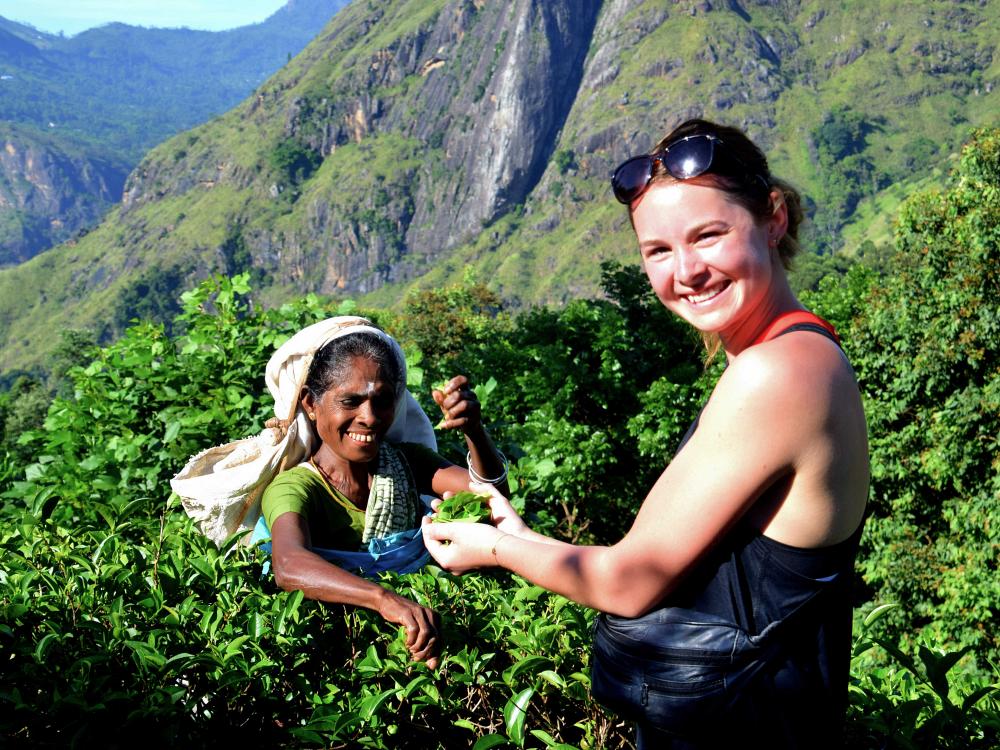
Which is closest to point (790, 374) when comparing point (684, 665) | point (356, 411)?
point (684, 665)

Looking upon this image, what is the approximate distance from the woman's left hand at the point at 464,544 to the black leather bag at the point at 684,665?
0.35 meters

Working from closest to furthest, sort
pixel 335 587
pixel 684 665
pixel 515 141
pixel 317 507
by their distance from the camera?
pixel 684 665 < pixel 335 587 < pixel 317 507 < pixel 515 141

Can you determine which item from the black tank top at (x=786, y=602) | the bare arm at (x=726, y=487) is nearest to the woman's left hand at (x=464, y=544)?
the bare arm at (x=726, y=487)

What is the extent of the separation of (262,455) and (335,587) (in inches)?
39.1

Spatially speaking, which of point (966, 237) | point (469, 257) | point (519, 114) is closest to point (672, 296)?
point (966, 237)

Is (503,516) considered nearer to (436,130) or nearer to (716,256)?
(716,256)

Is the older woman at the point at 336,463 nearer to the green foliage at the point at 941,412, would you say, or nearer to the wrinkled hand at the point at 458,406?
the wrinkled hand at the point at 458,406

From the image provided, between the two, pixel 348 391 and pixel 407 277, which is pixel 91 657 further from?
pixel 407 277

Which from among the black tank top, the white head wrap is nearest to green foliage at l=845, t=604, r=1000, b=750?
the black tank top

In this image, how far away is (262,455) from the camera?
3.36 m

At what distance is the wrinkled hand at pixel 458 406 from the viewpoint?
3025mm

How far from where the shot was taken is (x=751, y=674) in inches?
66.2

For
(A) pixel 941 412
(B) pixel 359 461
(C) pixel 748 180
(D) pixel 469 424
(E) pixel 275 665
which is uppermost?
(C) pixel 748 180

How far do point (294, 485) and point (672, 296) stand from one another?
68.9 inches
